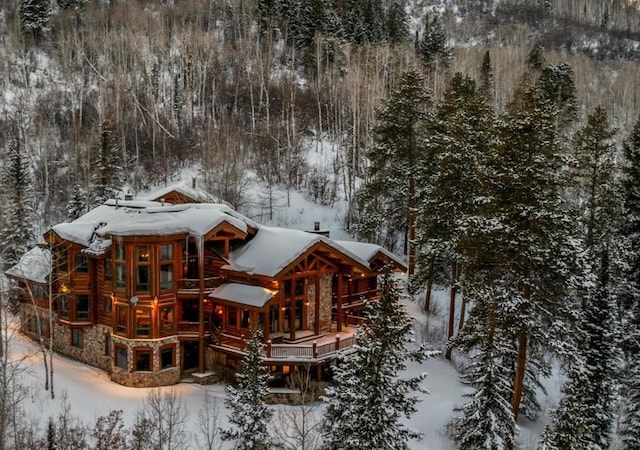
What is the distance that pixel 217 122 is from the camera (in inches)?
2192

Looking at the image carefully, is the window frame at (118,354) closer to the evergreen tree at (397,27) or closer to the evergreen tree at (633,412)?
the evergreen tree at (633,412)

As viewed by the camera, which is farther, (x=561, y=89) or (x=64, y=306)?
(x=561, y=89)

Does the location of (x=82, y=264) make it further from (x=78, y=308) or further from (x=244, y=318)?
(x=244, y=318)

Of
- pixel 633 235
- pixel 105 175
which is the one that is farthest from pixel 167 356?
pixel 633 235

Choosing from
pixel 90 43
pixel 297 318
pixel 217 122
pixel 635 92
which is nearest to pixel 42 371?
pixel 297 318

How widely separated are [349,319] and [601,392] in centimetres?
1190

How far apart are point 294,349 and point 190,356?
17.6 feet

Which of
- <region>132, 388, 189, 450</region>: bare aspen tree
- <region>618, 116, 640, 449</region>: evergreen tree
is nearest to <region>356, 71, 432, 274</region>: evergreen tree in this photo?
<region>618, 116, 640, 449</region>: evergreen tree

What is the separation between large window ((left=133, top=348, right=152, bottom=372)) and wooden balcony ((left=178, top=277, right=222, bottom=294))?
3035 millimetres

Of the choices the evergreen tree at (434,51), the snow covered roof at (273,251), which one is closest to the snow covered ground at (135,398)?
the snow covered roof at (273,251)

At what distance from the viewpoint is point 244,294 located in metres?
25.6

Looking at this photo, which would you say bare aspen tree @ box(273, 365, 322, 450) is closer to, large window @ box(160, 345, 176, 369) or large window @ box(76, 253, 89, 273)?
large window @ box(160, 345, 176, 369)

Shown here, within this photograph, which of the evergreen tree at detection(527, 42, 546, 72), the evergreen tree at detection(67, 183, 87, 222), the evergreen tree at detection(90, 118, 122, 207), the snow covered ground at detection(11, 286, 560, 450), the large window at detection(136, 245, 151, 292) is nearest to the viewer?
the snow covered ground at detection(11, 286, 560, 450)

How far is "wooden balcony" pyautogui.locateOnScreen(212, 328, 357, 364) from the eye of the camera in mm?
Result: 24688
